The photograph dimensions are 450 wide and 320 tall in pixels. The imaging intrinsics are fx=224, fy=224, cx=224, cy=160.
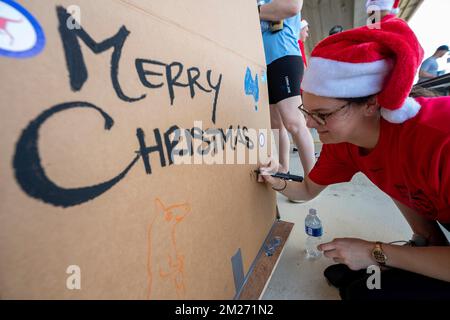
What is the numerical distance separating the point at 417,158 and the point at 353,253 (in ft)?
0.97

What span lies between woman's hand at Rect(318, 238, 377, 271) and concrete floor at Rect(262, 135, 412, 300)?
0.43 ft

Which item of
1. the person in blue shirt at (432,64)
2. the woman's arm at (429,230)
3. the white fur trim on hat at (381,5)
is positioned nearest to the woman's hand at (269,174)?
the woman's arm at (429,230)

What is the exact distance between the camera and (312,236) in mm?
876

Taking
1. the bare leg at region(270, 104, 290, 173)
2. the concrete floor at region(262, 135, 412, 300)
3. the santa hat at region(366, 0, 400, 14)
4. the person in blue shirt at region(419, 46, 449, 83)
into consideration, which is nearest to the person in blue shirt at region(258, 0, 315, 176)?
the bare leg at region(270, 104, 290, 173)

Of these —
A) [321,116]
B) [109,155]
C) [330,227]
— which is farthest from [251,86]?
[330,227]

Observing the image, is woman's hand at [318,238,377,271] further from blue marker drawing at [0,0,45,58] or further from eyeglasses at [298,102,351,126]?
blue marker drawing at [0,0,45,58]

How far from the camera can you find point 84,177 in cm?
27

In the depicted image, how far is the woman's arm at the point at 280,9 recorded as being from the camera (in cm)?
92

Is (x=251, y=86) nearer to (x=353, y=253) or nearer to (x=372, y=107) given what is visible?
(x=372, y=107)

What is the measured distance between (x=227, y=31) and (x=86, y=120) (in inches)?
19.1

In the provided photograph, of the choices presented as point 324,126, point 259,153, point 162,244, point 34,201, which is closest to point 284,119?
point 259,153

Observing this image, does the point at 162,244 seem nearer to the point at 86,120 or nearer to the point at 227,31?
the point at 86,120

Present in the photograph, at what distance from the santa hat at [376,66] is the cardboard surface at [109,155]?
0.85 ft
